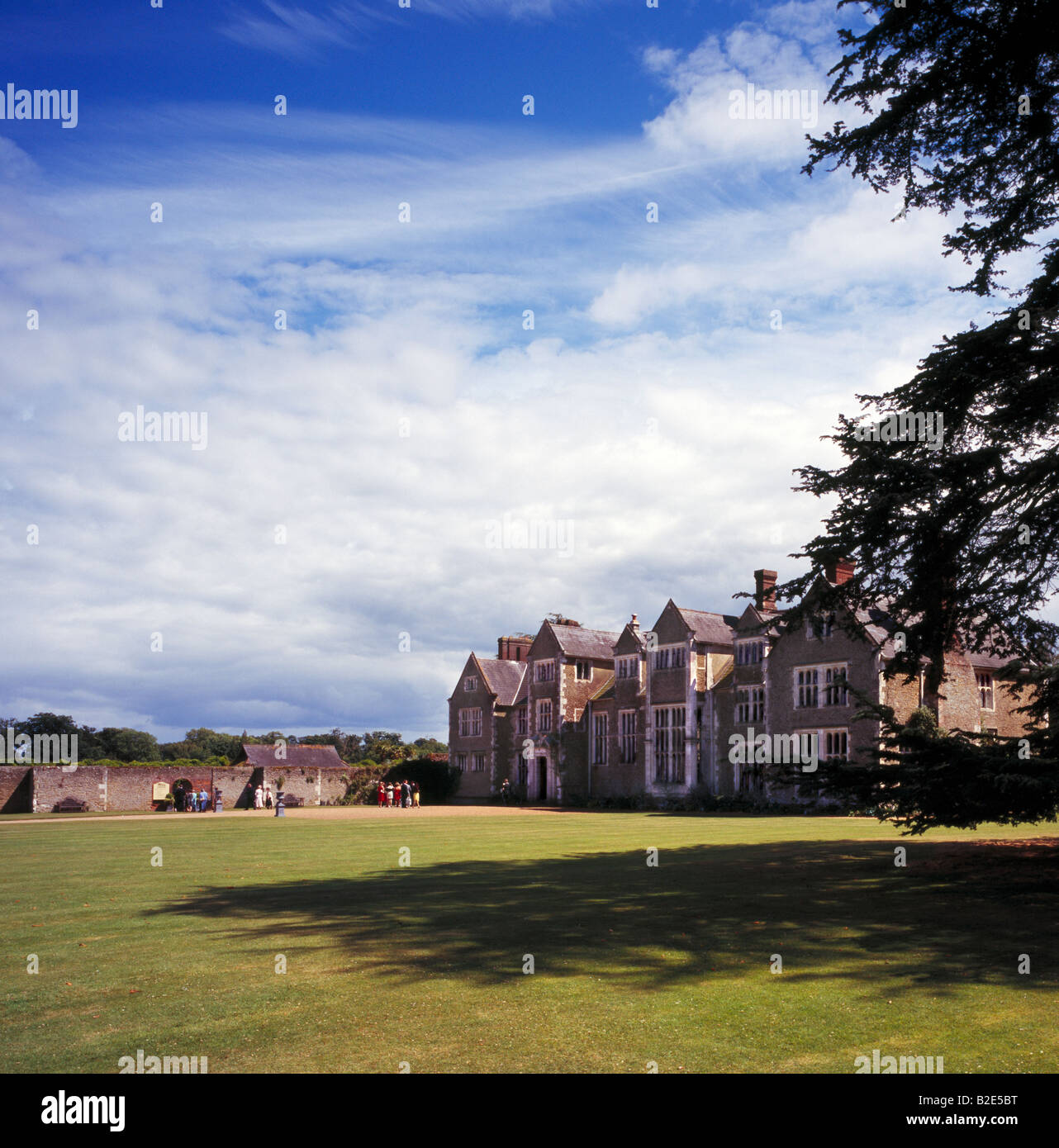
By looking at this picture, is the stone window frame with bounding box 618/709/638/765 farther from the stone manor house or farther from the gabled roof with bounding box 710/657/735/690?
the gabled roof with bounding box 710/657/735/690

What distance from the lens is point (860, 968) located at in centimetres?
792

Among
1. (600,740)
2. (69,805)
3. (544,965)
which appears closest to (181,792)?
(69,805)

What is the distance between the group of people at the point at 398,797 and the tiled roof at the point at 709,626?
18713 millimetres

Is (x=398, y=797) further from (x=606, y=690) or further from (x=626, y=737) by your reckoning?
(x=626, y=737)

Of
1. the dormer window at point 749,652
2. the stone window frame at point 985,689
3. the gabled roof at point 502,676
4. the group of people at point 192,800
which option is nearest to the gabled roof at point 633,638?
the dormer window at point 749,652

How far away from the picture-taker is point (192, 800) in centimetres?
5188

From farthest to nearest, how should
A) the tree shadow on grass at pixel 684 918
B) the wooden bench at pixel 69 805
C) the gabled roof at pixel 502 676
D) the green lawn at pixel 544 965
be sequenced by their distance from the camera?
the gabled roof at pixel 502 676, the wooden bench at pixel 69 805, the tree shadow on grass at pixel 684 918, the green lawn at pixel 544 965

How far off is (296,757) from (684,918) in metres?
74.3

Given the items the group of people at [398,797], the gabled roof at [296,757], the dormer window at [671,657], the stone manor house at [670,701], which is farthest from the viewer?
the gabled roof at [296,757]

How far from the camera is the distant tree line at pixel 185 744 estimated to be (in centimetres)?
8625

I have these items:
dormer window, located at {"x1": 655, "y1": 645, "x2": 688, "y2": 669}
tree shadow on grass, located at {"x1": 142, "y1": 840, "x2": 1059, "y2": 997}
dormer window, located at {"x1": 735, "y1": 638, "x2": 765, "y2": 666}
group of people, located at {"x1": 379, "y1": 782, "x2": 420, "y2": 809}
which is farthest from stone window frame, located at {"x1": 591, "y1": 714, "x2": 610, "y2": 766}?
tree shadow on grass, located at {"x1": 142, "y1": 840, "x2": 1059, "y2": 997}

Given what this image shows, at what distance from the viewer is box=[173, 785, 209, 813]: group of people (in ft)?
168

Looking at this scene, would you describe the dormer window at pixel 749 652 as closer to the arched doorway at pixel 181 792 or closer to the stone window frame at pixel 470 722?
the stone window frame at pixel 470 722
